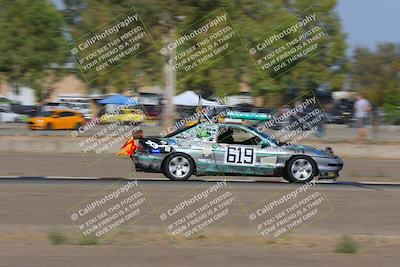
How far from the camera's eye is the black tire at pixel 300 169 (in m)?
14.6

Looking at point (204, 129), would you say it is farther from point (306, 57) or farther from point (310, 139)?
point (306, 57)

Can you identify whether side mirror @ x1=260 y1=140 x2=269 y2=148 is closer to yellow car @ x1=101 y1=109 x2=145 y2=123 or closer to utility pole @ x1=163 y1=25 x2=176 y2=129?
utility pole @ x1=163 y1=25 x2=176 y2=129

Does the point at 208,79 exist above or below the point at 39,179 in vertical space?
above

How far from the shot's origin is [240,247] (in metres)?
8.15

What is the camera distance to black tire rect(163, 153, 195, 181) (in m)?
14.5

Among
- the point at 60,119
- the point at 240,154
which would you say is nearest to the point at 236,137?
the point at 240,154

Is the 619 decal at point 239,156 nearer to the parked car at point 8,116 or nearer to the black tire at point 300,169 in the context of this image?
the black tire at point 300,169

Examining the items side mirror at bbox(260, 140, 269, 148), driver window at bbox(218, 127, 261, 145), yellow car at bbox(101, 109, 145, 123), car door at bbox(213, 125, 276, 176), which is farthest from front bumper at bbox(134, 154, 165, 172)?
yellow car at bbox(101, 109, 145, 123)

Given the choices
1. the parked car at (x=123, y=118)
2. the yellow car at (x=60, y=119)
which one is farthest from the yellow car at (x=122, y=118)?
the yellow car at (x=60, y=119)

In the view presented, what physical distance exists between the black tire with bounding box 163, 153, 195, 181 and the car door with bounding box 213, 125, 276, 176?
1.81ft

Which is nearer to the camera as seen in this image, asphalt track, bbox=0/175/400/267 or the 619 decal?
asphalt track, bbox=0/175/400/267

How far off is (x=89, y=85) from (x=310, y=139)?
27.0 m

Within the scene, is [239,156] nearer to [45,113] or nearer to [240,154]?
[240,154]

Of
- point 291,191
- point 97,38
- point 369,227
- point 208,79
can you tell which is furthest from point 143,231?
point 208,79
